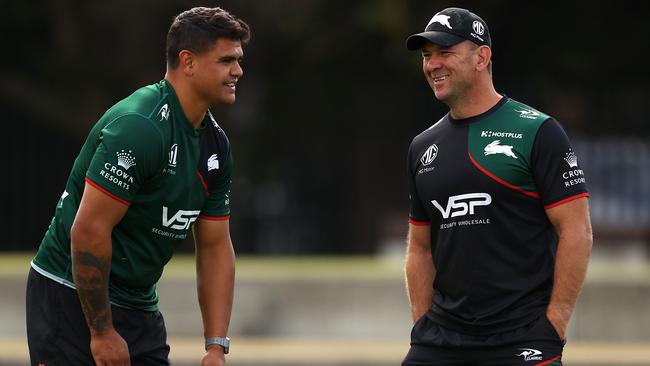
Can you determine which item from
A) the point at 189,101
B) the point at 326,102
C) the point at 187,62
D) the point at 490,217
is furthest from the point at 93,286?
the point at 326,102

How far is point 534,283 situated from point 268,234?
10813 mm

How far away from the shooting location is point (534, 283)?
5.53 metres

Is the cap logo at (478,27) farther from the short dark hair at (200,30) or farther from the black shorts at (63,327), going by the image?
the black shorts at (63,327)

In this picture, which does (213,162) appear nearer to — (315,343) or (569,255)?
(569,255)

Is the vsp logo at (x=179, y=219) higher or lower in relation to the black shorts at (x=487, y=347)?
higher

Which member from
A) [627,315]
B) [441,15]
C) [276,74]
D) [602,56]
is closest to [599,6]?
[602,56]

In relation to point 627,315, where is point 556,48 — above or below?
above

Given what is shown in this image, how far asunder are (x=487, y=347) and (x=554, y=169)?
770mm

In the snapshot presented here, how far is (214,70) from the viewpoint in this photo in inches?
215

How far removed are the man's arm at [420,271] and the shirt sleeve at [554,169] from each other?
63 cm

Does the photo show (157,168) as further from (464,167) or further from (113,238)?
(464,167)

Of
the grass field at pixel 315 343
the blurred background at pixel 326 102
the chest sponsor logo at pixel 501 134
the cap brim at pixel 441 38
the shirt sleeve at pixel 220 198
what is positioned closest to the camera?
the chest sponsor logo at pixel 501 134

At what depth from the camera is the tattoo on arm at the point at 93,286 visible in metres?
5.18

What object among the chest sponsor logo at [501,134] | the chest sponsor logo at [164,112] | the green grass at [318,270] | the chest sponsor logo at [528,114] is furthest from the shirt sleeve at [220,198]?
the green grass at [318,270]
